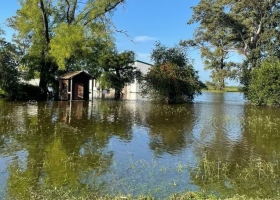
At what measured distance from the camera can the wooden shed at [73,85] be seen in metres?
27.8

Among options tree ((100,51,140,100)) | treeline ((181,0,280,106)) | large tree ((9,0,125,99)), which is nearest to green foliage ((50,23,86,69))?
large tree ((9,0,125,99))

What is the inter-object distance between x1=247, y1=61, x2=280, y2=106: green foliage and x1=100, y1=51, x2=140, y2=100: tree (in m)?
12.6

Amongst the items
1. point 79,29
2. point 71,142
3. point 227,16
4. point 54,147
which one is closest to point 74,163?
point 54,147

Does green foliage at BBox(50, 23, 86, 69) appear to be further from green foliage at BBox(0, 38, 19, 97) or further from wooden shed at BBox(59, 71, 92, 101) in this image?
green foliage at BBox(0, 38, 19, 97)

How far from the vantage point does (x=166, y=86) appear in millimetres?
28234

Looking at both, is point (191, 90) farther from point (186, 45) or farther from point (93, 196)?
point (93, 196)

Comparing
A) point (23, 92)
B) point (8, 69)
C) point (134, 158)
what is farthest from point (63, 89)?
point (134, 158)

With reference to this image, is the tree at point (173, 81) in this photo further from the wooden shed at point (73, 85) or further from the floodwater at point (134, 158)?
the floodwater at point (134, 158)

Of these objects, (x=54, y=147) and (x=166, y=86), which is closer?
(x=54, y=147)

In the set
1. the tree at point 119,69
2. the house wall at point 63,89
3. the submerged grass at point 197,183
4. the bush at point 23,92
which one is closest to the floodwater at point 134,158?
the submerged grass at point 197,183

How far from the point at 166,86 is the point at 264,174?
21.8 m

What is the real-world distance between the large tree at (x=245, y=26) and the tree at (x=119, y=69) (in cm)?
822

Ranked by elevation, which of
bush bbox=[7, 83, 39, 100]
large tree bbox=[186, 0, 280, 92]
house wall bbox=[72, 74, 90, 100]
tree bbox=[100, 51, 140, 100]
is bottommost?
bush bbox=[7, 83, 39, 100]

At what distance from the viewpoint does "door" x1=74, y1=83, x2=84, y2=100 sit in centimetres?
2844
